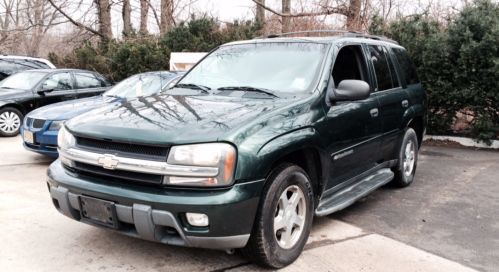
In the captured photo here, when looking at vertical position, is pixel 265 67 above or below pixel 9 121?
above

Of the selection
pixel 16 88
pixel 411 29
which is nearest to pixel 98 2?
pixel 16 88

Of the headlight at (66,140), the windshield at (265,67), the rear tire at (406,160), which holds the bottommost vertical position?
the rear tire at (406,160)

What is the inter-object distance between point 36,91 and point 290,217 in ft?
27.6

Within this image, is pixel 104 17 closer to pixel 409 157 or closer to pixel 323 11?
pixel 323 11

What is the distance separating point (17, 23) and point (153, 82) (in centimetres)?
3152

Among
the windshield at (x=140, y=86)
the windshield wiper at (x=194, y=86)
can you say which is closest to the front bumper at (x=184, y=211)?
the windshield wiper at (x=194, y=86)

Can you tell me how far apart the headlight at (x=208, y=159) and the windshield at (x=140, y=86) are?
5.45 m

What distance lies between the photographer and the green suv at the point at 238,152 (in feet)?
10.4

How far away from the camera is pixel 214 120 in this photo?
3.45 m

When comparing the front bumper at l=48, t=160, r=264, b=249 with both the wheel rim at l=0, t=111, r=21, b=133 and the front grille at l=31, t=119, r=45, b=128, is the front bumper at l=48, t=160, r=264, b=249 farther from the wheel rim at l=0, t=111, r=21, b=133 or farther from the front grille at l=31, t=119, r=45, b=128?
the wheel rim at l=0, t=111, r=21, b=133

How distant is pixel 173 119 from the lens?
3.54 meters

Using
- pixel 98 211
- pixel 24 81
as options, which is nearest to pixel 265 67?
pixel 98 211

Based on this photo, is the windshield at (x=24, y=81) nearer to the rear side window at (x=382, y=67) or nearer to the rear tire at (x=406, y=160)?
the rear side window at (x=382, y=67)

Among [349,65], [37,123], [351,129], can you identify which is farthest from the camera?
[37,123]
